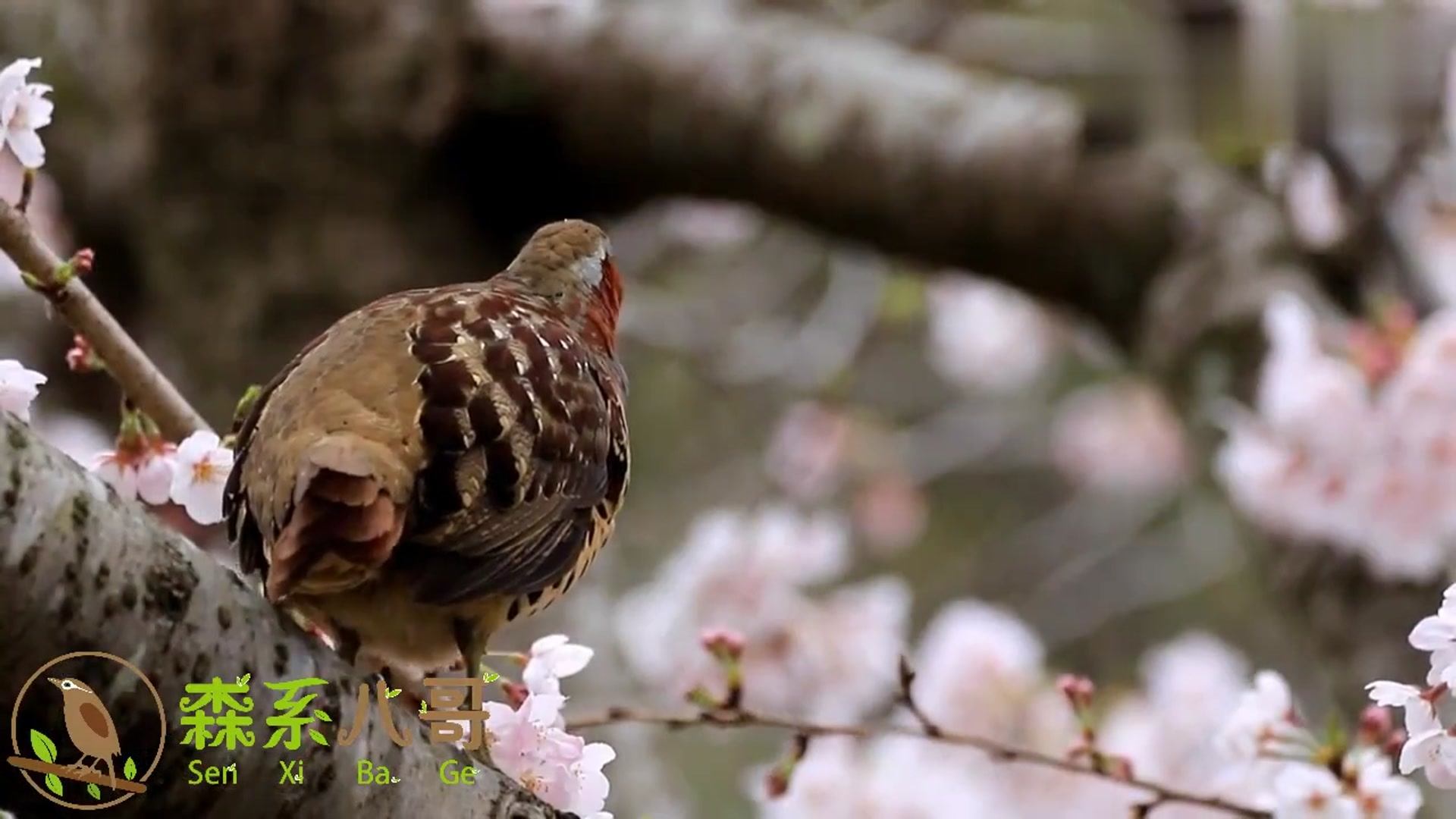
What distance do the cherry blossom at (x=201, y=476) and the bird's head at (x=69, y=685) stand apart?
28 cm

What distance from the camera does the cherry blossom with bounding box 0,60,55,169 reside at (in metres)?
0.97

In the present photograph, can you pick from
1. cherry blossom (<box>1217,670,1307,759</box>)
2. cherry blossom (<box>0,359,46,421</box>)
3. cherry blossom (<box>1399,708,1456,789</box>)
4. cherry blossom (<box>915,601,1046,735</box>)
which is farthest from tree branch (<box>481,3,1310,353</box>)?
cherry blossom (<box>0,359,46,421</box>)

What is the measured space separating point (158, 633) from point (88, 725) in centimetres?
5

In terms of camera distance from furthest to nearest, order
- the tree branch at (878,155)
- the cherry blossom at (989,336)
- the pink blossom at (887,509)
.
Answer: the cherry blossom at (989,336) < the pink blossom at (887,509) < the tree branch at (878,155)

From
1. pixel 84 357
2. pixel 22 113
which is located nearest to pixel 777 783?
pixel 84 357

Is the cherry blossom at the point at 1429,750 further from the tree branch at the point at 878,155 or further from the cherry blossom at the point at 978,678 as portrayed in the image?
the cherry blossom at the point at 978,678

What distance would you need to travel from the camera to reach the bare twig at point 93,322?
3.25 ft

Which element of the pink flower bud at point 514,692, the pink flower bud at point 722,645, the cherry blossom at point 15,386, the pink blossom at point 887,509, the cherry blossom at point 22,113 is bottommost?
the pink flower bud at point 514,692

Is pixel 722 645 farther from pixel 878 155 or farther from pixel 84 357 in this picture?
pixel 878 155

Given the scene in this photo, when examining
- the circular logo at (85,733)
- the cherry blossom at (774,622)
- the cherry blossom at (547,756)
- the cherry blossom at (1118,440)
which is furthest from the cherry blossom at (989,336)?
the circular logo at (85,733)

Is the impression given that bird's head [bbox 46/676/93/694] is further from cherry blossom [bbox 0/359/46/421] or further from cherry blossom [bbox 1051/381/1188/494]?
cherry blossom [bbox 1051/381/1188/494]

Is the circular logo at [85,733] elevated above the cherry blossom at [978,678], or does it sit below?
below

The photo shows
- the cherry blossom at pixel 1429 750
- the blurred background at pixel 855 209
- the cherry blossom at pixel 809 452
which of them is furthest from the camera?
the cherry blossom at pixel 809 452

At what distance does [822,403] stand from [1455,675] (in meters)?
3.02
